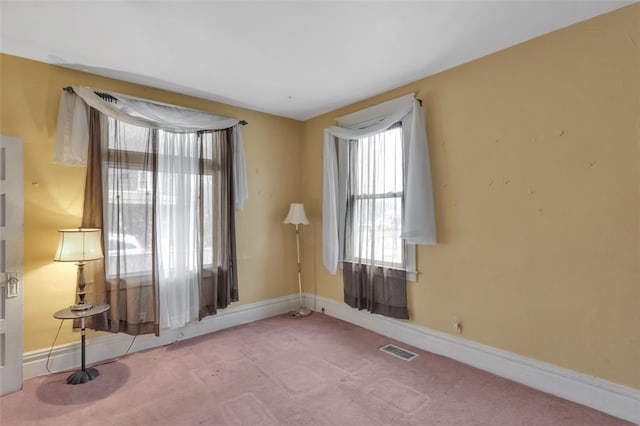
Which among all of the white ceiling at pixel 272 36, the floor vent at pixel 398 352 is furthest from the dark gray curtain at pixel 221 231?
the floor vent at pixel 398 352

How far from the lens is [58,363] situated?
269 cm

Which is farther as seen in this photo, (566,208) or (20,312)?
(20,312)

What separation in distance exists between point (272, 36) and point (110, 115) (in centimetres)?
166

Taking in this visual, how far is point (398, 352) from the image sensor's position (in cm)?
298

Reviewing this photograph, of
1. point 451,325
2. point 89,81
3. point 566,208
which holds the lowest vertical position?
point 451,325

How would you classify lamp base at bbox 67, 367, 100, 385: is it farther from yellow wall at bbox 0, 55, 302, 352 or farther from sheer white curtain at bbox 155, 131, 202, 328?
sheer white curtain at bbox 155, 131, 202, 328

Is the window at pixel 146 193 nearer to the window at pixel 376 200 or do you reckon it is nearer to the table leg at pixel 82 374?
the table leg at pixel 82 374

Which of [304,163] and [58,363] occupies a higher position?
[304,163]

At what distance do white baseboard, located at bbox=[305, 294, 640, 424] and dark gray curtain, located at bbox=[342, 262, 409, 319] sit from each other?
14cm

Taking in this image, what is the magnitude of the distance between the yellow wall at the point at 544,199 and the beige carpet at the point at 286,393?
44cm

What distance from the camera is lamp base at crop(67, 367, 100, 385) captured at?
2481 mm

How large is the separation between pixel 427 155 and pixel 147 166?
2.72 metres

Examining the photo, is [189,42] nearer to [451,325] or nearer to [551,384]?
[451,325]

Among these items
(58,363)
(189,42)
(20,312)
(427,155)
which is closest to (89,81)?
(189,42)
